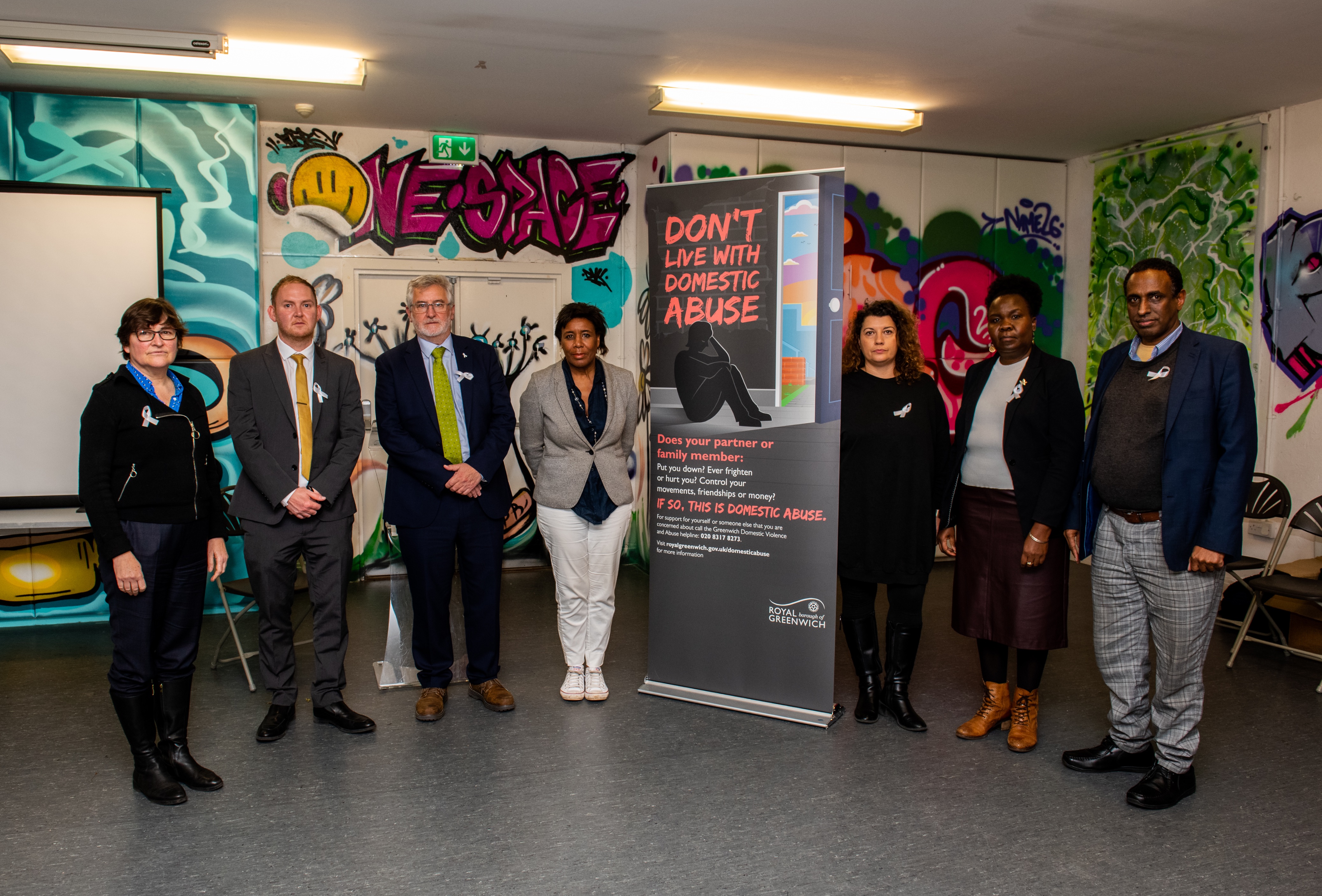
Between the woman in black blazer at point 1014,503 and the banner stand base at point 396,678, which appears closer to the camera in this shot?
the woman in black blazer at point 1014,503

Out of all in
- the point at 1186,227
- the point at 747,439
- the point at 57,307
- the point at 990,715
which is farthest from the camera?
the point at 1186,227

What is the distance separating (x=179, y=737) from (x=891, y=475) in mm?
2835

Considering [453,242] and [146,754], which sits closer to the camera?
[146,754]

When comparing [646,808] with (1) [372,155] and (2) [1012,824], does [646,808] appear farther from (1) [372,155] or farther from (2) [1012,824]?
(1) [372,155]

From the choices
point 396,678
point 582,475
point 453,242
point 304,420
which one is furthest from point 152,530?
point 453,242

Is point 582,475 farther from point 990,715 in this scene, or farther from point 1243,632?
point 1243,632

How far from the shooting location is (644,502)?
689cm

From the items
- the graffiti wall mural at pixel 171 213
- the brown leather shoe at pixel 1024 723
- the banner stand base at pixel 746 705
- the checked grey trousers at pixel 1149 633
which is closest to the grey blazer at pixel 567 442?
the banner stand base at pixel 746 705

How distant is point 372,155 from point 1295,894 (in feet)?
20.7

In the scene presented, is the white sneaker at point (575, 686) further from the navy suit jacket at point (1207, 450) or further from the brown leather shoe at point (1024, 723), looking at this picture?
the navy suit jacket at point (1207, 450)

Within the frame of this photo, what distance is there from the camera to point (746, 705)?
3.97 metres

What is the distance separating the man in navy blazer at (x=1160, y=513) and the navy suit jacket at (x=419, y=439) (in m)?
2.37

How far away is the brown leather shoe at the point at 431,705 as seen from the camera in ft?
12.8

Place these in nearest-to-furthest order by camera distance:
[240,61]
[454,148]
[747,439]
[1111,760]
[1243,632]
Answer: [1111,760] < [747,439] < [1243,632] < [240,61] < [454,148]
